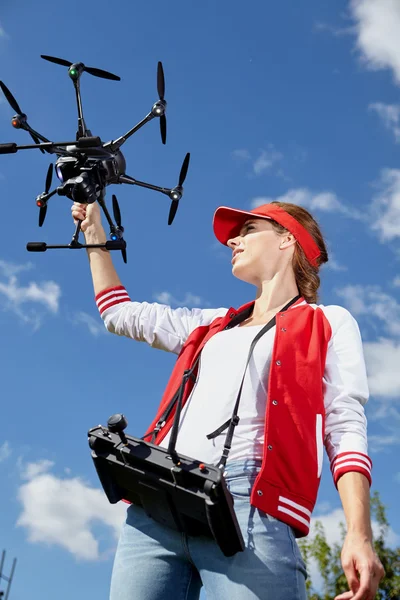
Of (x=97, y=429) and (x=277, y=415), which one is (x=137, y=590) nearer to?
(x=97, y=429)

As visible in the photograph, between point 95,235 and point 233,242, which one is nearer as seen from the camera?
point 233,242

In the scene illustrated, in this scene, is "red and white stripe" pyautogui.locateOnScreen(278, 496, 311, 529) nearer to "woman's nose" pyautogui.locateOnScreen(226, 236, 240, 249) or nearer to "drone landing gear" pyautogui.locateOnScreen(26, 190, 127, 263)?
"woman's nose" pyautogui.locateOnScreen(226, 236, 240, 249)

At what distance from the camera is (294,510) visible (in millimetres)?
2842

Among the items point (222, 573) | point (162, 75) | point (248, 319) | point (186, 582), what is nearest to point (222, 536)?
point (222, 573)

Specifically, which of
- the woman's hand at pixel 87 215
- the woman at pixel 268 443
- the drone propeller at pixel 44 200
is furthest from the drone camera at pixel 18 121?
the woman at pixel 268 443

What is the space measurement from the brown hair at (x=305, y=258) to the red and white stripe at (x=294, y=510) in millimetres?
1376

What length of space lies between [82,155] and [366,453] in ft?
8.32

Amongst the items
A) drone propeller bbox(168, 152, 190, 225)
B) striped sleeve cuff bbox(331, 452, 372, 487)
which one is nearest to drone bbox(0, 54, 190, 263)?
drone propeller bbox(168, 152, 190, 225)

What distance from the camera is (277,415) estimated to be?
9.74 feet

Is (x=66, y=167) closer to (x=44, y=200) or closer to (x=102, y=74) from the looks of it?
(x=44, y=200)

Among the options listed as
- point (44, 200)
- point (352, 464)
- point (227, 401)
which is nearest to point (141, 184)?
point (44, 200)

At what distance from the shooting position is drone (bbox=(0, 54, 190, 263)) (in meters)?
4.23

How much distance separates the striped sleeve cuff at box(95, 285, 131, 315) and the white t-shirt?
0.91 m

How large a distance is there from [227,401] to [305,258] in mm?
A: 1260
